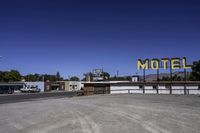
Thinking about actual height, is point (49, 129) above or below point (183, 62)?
below

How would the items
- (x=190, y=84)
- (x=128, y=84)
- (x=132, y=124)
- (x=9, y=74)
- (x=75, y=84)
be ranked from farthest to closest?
(x=9, y=74) → (x=75, y=84) → (x=128, y=84) → (x=190, y=84) → (x=132, y=124)

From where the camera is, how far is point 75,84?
411 ft

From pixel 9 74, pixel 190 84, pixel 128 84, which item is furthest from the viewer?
pixel 9 74

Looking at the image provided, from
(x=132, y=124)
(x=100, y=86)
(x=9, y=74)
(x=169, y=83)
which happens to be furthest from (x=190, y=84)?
(x=9, y=74)

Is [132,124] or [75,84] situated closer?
[132,124]

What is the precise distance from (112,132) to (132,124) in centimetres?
220

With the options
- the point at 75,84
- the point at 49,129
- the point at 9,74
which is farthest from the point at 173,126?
the point at 9,74

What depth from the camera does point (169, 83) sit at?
55.8m

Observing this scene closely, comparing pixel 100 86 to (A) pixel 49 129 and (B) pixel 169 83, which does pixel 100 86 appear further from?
(A) pixel 49 129

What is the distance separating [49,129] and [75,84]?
371ft

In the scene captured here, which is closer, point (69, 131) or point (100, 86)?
point (69, 131)

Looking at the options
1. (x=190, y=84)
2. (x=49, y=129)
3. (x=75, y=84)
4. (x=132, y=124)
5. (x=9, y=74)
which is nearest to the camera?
(x=49, y=129)

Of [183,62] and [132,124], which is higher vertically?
[183,62]

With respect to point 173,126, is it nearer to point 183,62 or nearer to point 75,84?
point 183,62
